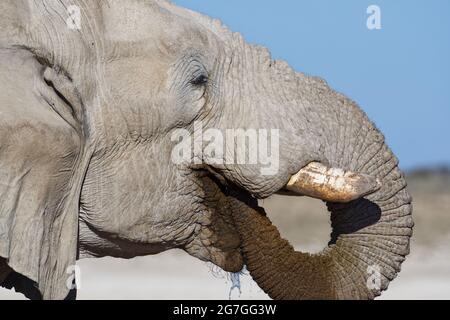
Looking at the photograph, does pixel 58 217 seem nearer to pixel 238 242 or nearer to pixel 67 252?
pixel 67 252

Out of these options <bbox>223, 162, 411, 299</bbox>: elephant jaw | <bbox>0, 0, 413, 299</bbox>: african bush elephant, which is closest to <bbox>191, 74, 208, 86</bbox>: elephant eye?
<bbox>0, 0, 413, 299</bbox>: african bush elephant

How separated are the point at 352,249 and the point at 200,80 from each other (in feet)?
2.95

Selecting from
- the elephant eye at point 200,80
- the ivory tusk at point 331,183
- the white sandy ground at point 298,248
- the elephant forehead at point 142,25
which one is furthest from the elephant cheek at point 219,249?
the white sandy ground at point 298,248

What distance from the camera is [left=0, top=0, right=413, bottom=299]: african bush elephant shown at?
5.16 metres

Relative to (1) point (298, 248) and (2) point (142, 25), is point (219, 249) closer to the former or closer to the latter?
(2) point (142, 25)

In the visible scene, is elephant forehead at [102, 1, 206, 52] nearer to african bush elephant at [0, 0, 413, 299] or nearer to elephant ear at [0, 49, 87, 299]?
african bush elephant at [0, 0, 413, 299]

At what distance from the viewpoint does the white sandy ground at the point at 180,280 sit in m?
15.5

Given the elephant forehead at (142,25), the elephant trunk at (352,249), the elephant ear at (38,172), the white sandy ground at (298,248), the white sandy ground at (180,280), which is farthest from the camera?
the white sandy ground at (298,248)

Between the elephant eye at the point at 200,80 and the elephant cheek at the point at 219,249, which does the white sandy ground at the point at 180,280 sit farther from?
the elephant eye at the point at 200,80

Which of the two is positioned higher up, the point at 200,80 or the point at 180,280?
the point at 180,280

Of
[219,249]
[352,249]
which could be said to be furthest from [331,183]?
[219,249]

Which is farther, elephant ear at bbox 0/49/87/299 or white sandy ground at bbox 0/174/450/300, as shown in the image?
white sandy ground at bbox 0/174/450/300

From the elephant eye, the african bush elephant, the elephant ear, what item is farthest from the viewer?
the elephant eye

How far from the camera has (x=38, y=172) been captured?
5137mm
